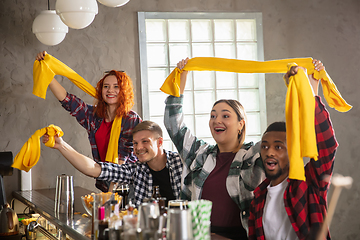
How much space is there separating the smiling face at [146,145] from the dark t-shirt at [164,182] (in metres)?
0.12

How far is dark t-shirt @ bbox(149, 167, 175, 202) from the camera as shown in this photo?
8.20 ft

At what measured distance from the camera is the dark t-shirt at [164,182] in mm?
2500

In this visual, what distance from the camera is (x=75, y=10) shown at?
8.36 feet

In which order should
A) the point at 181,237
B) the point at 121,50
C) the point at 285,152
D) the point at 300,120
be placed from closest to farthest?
the point at 181,237 < the point at 300,120 < the point at 285,152 < the point at 121,50

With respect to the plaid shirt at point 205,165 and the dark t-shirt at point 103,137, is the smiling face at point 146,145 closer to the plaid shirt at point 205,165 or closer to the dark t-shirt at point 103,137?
the plaid shirt at point 205,165

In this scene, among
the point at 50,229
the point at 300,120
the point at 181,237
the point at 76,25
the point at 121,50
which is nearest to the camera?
the point at 181,237

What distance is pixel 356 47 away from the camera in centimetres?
454

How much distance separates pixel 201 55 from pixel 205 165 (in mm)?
2304

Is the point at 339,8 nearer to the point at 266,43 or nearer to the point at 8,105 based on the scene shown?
the point at 266,43

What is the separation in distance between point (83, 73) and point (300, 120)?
108 inches

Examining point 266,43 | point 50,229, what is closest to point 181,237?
point 50,229

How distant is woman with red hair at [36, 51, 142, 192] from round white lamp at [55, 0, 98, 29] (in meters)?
0.67

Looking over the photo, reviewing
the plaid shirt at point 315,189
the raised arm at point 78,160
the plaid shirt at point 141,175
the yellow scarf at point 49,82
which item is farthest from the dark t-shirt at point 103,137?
the plaid shirt at point 315,189

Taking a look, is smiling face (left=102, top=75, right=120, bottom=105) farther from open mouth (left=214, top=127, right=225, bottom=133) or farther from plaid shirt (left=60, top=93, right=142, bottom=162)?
open mouth (left=214, top=127, right=225, bottom=133)
